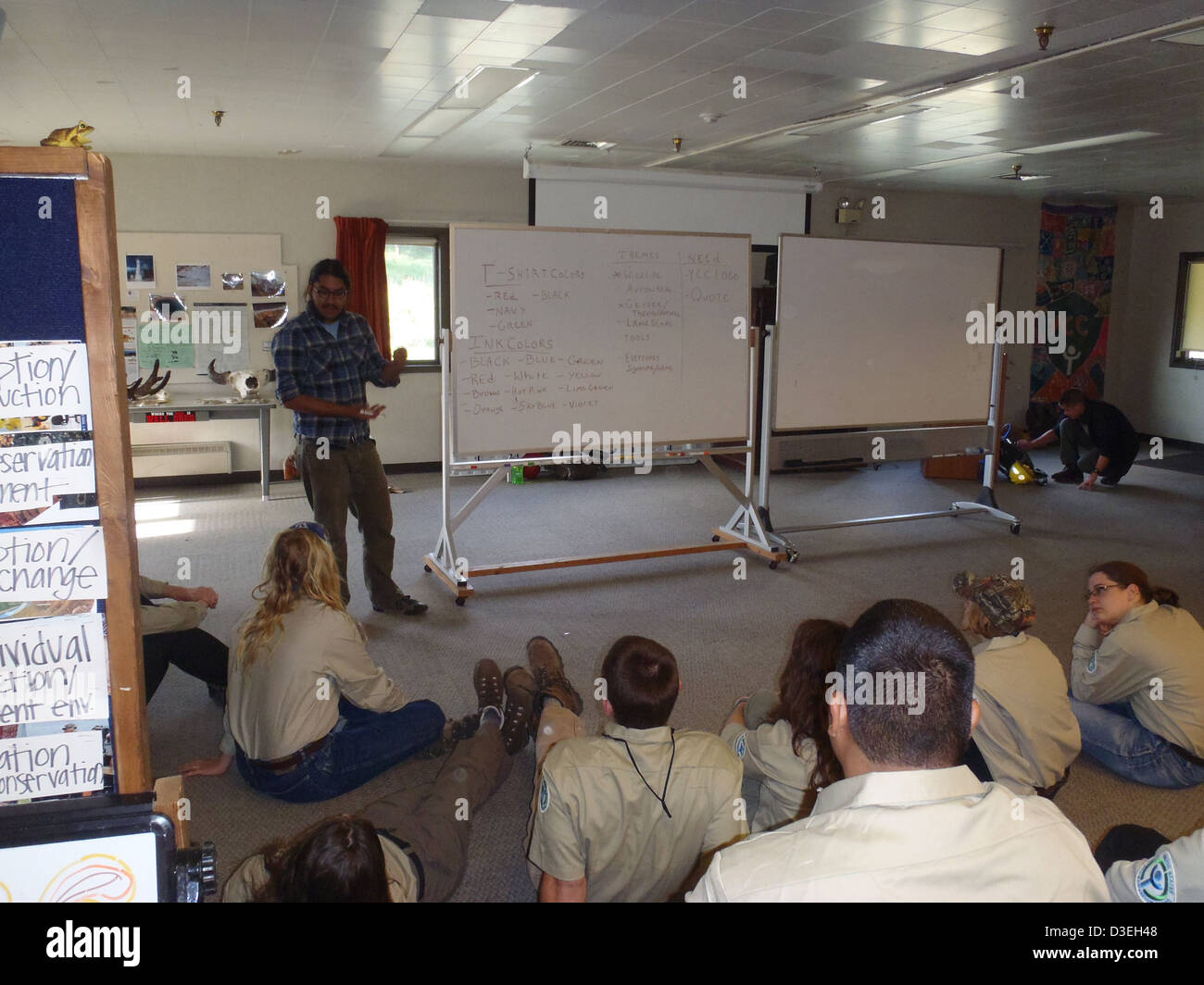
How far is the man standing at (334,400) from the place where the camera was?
13.7ft

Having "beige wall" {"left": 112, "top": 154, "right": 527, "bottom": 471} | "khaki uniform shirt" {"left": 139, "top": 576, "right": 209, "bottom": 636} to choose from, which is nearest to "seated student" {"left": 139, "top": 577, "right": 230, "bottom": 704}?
"khaki uniform shirt" {"left": 139, "top": 576, "right": 209, "bottom": 636}

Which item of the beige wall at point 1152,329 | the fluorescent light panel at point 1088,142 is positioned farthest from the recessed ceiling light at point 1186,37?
the beige wall at point 1152,329

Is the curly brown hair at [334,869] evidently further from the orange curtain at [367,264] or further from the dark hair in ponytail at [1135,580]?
the orange curtain at [367,264]

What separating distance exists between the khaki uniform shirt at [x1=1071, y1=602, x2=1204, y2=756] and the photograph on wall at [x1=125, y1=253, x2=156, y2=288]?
7.14m

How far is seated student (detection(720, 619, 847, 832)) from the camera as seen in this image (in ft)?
6.80

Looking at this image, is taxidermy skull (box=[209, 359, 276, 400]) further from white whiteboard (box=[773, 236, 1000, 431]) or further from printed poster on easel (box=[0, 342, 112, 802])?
printed poster on easel (box=[0, 342, 112, 802])

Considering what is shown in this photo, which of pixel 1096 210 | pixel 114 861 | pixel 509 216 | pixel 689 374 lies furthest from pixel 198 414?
pixel 1096 210

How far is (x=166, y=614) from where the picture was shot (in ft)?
9.76

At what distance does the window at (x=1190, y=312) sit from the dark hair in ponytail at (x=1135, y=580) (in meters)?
8.86
